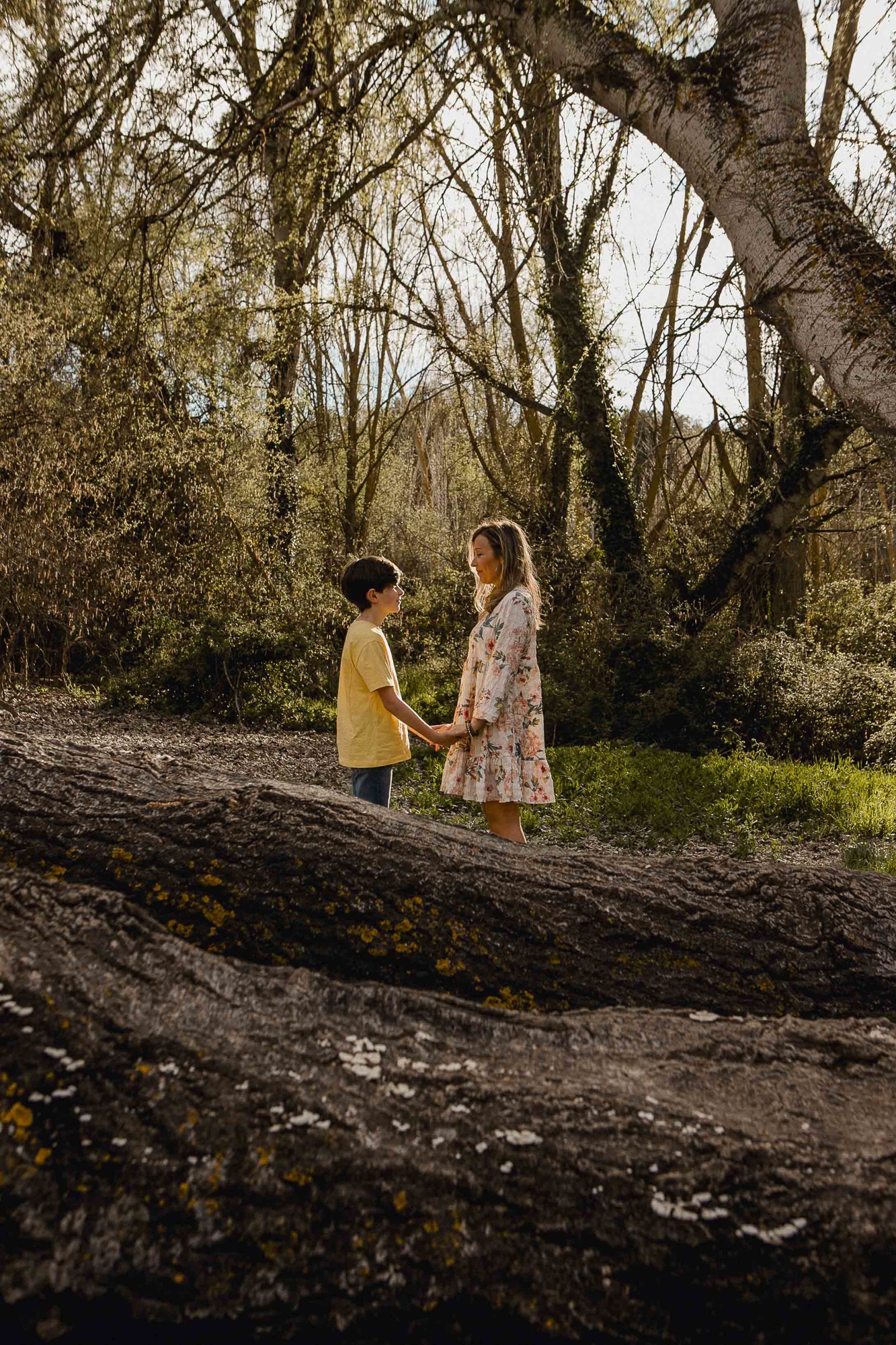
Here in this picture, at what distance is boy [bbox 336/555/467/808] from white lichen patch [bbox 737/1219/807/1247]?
3567mm

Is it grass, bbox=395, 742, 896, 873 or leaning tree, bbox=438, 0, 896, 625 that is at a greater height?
leaning tree, bbox=438, 0, 896, 625

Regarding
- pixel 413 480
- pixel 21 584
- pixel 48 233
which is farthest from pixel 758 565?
pixel 413 480

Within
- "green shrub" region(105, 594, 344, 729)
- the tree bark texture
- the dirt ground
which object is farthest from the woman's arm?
"green shrub" region(105, 594, 344, 729)

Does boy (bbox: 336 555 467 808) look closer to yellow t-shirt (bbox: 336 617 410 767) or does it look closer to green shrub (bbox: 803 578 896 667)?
yellow t-shirt (bbox: 336 617 410 767)

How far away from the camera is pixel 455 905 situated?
6.35 ft

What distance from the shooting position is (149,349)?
13.3 metres

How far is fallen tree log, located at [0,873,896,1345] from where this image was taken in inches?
41.0

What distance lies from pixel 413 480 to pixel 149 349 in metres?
21.9

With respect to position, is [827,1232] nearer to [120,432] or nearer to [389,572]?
[389,572]

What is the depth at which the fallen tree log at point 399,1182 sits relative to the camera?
104 centimetres

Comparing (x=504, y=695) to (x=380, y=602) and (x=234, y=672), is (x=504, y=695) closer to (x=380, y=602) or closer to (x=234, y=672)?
(x=380, y=602)

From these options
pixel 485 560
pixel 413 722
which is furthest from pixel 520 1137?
pixel 485 560

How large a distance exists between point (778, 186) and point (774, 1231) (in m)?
3.46

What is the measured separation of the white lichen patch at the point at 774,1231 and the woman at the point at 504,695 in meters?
3.51
